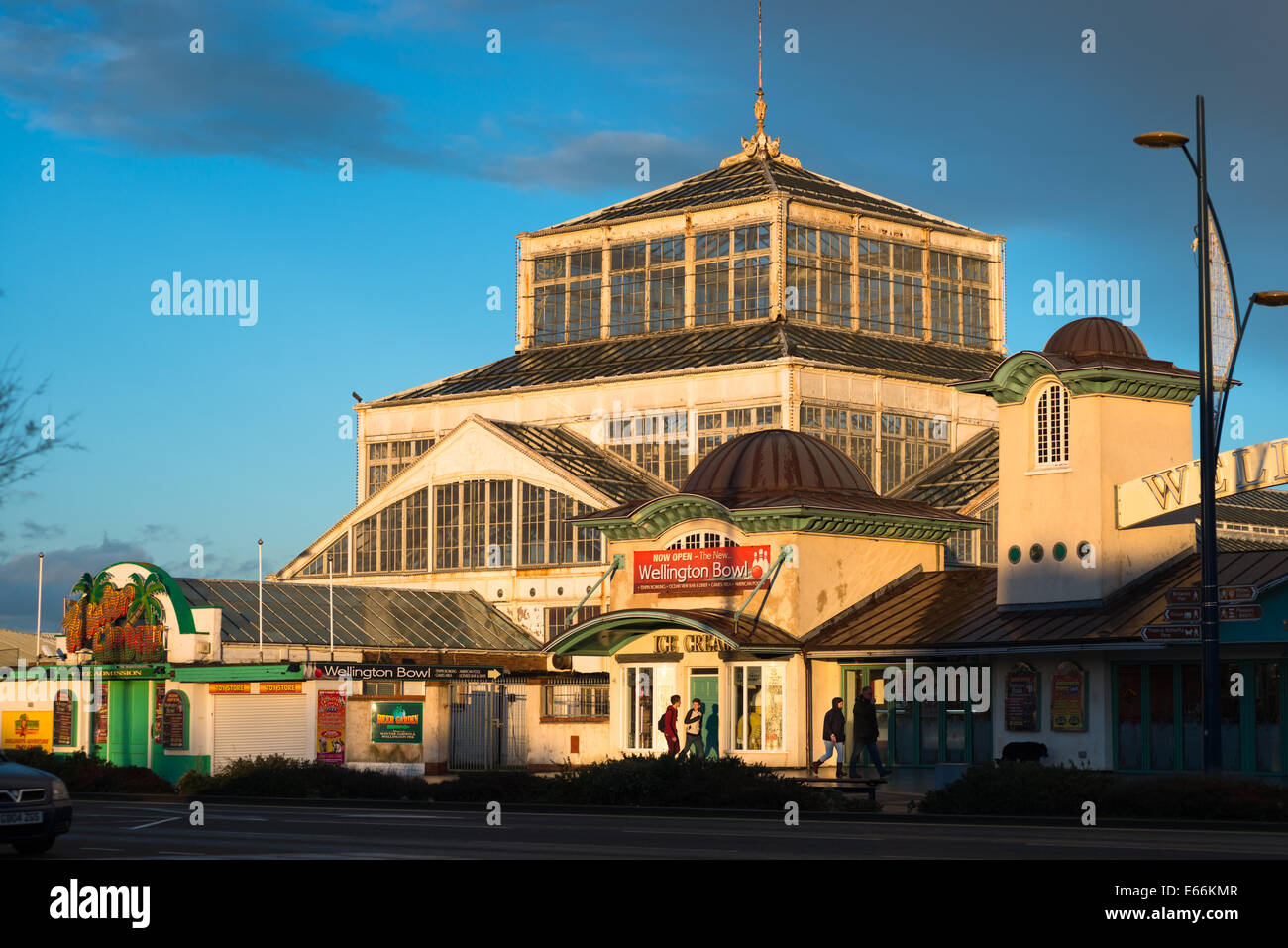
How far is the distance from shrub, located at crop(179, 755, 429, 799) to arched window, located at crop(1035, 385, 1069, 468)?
1461 centimetres

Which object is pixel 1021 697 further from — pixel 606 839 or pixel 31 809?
pixel 31 809

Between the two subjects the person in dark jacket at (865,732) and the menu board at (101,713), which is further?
the menu board at (101,713)

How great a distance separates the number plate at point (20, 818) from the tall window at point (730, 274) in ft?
165

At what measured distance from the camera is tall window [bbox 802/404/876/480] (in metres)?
64.2

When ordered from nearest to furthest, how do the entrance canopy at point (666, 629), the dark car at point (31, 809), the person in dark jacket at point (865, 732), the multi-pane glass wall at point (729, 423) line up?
the dark car at point (31, 809)
the person in dark jacket at point (865, 732)
the entrance canopy at point (666, 629)
the multi-pane glass wall at point (729, 423)

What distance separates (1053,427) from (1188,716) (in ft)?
23.1

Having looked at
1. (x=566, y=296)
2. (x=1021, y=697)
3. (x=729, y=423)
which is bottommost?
(x=1021, y=697)

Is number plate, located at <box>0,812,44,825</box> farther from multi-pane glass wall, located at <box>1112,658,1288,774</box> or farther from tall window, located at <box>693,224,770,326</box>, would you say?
tall window, located at <box>693,224,770,326</box>

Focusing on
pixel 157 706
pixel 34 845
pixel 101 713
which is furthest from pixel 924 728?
pixel 34 845

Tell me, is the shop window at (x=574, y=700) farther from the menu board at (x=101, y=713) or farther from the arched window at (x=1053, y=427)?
the arched window at (x=1053, y=427)

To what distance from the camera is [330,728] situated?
1825 inches

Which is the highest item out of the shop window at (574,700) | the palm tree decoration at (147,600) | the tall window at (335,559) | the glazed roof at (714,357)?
the glazed roof at (714,357)

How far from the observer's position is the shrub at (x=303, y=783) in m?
36.8

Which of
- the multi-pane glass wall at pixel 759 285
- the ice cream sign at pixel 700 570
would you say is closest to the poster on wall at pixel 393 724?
the ice cream sign at pixel 700 570
